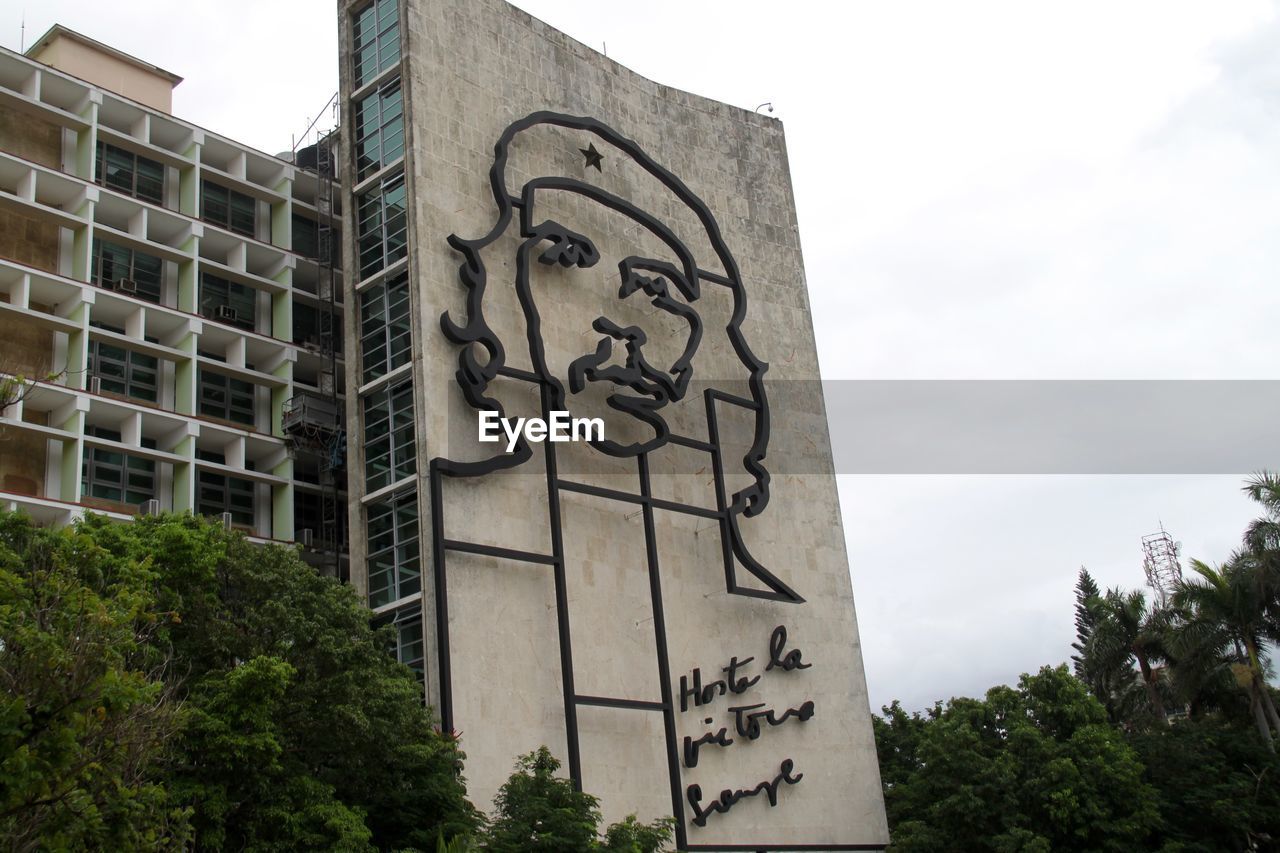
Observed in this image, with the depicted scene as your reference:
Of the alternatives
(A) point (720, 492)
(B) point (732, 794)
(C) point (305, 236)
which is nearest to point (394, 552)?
(A) point (720, 492)

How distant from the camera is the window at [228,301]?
49.8 m

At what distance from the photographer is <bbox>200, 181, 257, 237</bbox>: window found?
5138 centimetres

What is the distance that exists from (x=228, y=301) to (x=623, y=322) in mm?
15071

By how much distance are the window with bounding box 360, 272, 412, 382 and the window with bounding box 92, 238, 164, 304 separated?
931 cm

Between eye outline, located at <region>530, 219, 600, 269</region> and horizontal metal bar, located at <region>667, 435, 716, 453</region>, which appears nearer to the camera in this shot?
eye outline, located at <region>530, 219, 600, 269</region>

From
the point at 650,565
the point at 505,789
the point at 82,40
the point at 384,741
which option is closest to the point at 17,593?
the point at 384,741

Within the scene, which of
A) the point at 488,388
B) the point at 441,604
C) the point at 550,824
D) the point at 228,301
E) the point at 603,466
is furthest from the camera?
the point at 228,301

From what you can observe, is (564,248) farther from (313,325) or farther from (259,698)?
(259,698)

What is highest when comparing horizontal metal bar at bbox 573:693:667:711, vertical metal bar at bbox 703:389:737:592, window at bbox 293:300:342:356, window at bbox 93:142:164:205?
window at bbox 93:142:164:205

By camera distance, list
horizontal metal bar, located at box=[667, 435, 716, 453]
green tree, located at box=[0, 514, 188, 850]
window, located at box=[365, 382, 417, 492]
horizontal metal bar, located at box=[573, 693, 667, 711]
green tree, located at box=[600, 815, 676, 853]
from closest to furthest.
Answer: green tree, located at box=[0, 514, 188, 850] → green tree, located at box=[600, 815, 676, 853] → horizontal metal bar, located at box=[573, 693, 667, 711] → window, located at box=[365, 382, 417, 492] → horizontal metal bar, located at box=[667, 435, 716, 453]

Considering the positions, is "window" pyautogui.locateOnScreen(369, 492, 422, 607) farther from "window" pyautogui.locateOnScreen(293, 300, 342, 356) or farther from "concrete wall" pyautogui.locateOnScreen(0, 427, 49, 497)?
"window" pyautogui.locateOnScreen(293, 300, 342, 356)

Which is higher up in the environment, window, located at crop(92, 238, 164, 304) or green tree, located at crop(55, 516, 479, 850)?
window, located at crop(92, 238, 164, 304)

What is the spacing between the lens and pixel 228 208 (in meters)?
52.0

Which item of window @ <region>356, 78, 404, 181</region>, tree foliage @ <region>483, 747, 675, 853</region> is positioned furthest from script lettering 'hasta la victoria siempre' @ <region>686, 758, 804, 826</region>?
window @ <region>356, 78, 404, 181</region>
